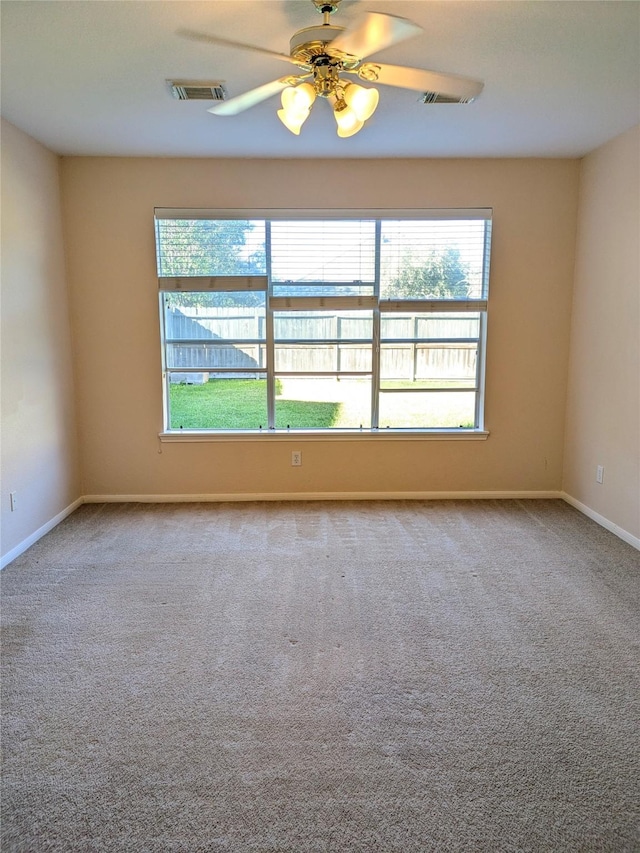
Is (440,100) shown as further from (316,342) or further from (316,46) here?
(316,342)

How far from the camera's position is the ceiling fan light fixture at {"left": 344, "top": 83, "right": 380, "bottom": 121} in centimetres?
187

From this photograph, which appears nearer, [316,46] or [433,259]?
[316,46]

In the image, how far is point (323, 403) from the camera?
4.19 meters

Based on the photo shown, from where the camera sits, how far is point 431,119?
3020mm

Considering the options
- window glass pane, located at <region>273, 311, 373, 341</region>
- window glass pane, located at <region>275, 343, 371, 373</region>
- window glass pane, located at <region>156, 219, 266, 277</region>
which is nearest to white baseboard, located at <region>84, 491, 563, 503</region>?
window glass pane, located at <region>275, 343, 371, 373</region>

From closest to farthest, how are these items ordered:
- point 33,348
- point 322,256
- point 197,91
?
1. point 197,91
2. point 33,348
3. point 322,256

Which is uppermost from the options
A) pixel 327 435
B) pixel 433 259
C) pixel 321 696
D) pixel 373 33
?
pixel 373 33

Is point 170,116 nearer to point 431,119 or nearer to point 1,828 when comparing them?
point 431,119

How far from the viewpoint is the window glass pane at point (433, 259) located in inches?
155

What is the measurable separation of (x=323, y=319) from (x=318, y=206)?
0.86 meters

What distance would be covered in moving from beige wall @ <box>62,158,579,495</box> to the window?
13 cm

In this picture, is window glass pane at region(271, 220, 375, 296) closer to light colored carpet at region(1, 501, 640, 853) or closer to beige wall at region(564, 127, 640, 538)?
beige wall at region(564, 127, 640, 538)

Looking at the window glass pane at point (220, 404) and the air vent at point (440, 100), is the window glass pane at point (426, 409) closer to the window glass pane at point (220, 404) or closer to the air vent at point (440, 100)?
the window glass pane at point (220, 404)

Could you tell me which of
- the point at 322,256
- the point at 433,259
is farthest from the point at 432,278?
the point at 322,256
